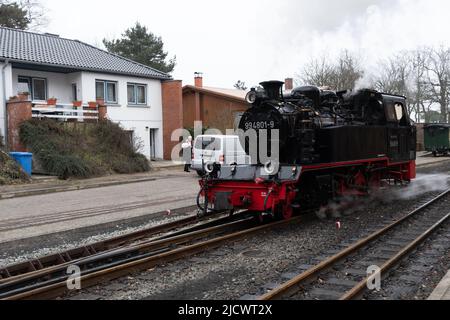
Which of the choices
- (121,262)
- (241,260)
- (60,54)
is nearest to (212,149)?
(241,260)

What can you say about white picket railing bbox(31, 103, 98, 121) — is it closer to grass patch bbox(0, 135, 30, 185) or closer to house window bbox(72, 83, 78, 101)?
house window bbox(72, 83, 78, 101)

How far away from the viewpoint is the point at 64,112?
20.7 metres

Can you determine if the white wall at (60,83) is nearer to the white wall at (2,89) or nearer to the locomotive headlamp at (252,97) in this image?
the white wall at (2,89)

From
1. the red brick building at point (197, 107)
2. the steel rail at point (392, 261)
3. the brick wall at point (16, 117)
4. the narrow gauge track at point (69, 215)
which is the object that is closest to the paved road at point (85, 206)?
the narrow gauge track at point (69, 215)

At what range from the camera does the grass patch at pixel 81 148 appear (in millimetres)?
17656

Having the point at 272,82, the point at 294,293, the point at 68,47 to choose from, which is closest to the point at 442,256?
the point at 294,293

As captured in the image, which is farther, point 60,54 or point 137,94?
point 137,94

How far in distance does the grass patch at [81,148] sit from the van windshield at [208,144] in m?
3.95

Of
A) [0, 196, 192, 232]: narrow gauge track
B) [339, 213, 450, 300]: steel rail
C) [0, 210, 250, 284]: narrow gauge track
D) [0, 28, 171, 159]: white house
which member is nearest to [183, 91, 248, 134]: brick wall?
[0, 28, 171, 159]: white house

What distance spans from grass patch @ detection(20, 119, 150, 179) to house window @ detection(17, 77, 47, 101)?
3500 mm

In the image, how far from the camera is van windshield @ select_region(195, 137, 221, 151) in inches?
680

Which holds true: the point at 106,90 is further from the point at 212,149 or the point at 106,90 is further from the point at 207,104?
the point at 207,104

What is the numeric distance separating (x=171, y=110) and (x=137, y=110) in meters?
2.02

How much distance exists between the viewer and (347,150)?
33.3 ft
